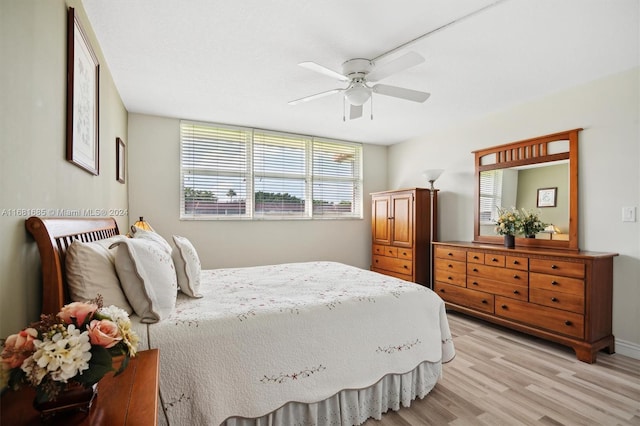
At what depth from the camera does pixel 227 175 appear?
4379mm

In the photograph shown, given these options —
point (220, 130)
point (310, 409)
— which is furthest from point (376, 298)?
point (220, 130)

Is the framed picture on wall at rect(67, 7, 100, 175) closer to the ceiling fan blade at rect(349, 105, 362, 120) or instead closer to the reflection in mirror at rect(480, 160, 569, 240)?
the ceiling fan blade at rect(349, 105, 362, 120)

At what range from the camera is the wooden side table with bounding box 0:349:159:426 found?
31.2 inches

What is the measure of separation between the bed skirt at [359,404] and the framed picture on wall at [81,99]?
1.70 m

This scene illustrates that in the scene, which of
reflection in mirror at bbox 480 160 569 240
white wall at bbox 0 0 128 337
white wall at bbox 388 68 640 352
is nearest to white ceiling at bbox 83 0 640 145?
white wall at bbox 388 68 640 352

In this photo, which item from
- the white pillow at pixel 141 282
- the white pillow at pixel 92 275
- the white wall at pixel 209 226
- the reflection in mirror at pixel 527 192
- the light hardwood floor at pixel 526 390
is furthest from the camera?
the white wall at pixel 209 226

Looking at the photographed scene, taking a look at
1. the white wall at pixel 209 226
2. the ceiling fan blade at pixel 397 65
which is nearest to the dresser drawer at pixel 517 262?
the ceiling fan blade at pixel 397 65

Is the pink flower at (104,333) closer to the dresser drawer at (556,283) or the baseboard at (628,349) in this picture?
the dresser drawer at (556,283)

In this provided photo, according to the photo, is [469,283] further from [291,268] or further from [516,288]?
[291,268]

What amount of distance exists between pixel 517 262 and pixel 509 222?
564mm

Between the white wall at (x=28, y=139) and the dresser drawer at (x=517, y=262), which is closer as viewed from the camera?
the white wall at (x=28, y=139)

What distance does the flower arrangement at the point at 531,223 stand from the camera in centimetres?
335

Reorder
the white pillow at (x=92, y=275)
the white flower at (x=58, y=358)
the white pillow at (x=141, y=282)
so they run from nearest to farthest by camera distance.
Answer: the white flower at (x=58, y=358) → the white pillow at (x=92, y=275) → the white pillow at (x=141, y=282)

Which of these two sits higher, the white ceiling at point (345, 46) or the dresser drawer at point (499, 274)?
the white ceiling at point (345, 46)
